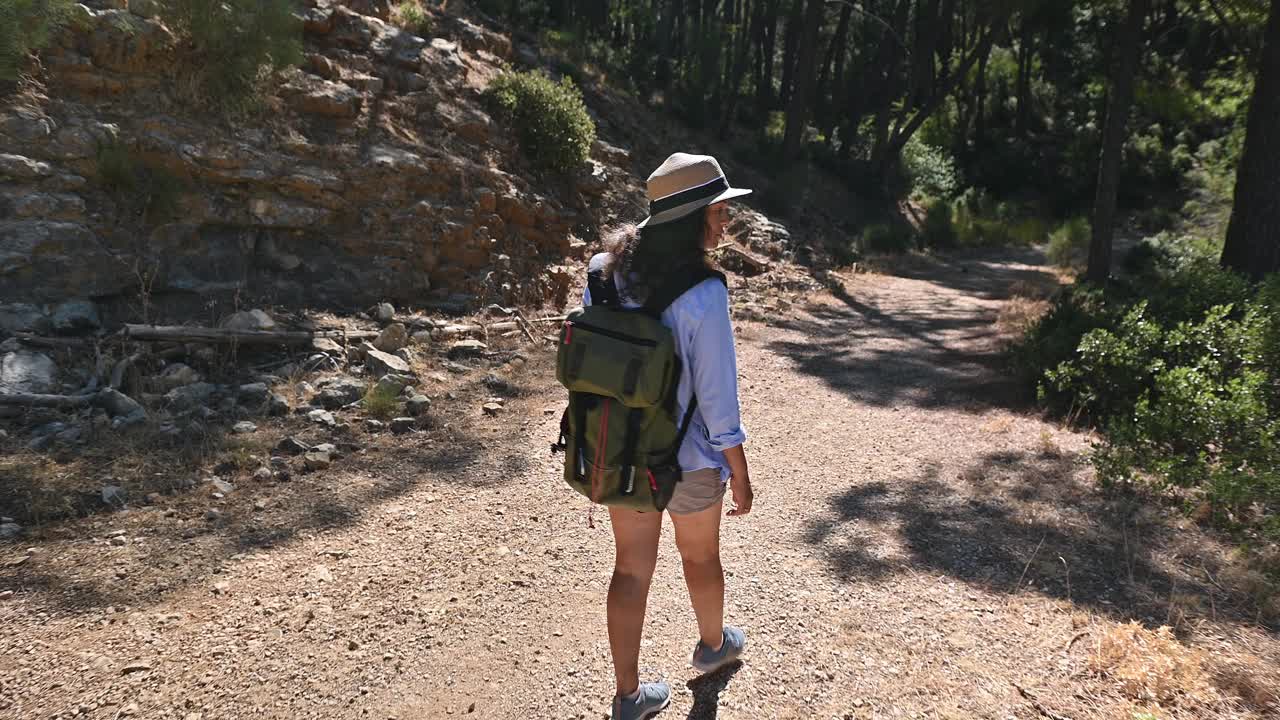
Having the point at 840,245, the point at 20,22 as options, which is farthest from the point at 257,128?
the point at 840,245

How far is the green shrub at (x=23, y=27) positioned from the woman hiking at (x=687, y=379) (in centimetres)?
616

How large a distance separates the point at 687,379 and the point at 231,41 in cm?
720

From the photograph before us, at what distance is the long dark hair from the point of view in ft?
7.22

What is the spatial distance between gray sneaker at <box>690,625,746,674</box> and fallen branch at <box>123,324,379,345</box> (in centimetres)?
460

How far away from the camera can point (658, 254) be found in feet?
7.27

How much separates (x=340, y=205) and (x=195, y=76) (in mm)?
1659

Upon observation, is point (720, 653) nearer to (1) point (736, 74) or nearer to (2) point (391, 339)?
(2) point (391, 339)

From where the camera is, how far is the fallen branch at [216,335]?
5531mm

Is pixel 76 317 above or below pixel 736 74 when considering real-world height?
below

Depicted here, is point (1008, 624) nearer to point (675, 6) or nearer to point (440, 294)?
point (440, 294)

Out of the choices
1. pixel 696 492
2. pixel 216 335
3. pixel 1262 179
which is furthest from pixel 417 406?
pixel 1262 179

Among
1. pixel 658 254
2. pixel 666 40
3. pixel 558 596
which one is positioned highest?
pixel 666 40

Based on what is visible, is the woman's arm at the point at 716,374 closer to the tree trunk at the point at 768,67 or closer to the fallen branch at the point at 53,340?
the fallen branch at the point at 53,340

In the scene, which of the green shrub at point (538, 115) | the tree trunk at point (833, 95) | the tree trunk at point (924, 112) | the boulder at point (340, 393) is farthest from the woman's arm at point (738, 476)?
the tree trunk at point (833, 95)
